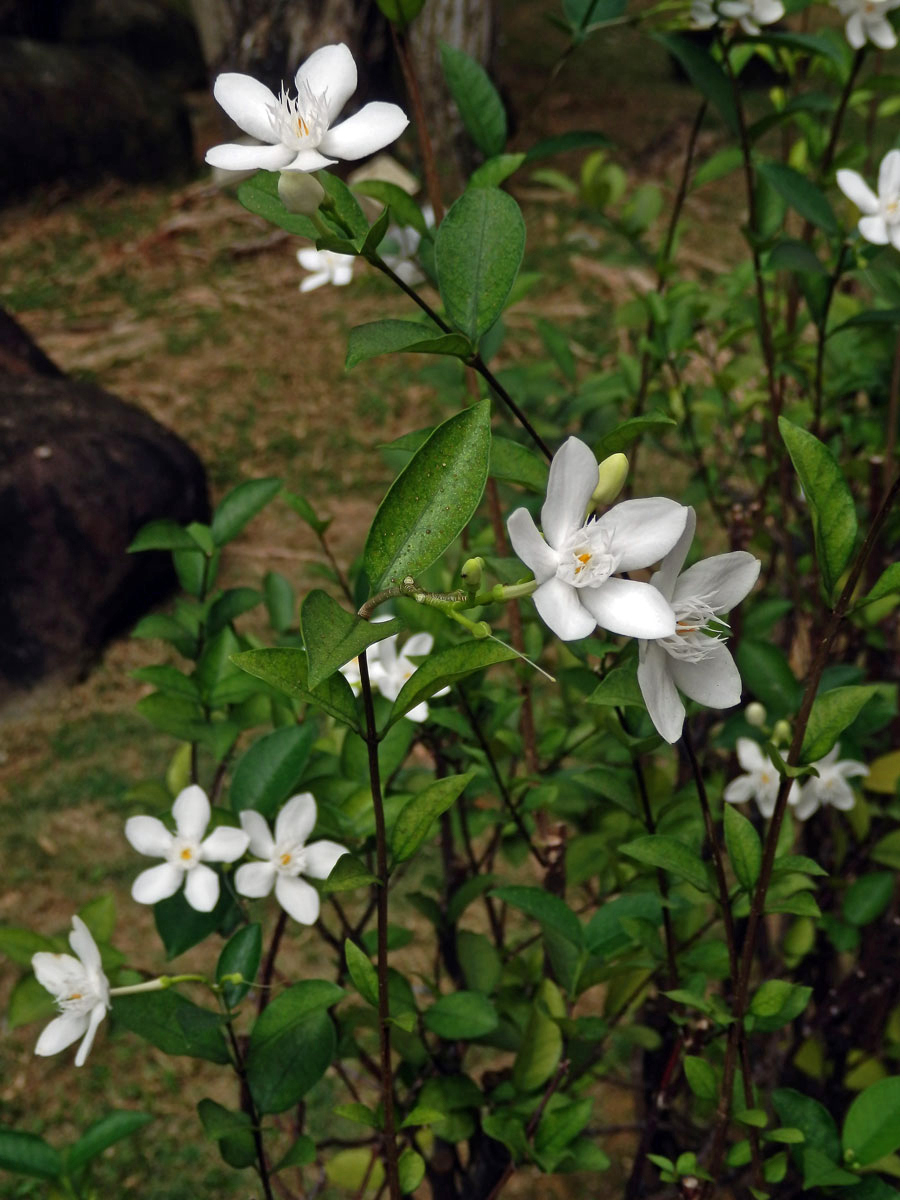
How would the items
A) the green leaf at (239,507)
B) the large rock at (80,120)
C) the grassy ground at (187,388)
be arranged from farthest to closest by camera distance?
1. the large rock at (80,120)
2. the grassy ground at (187,388)
3. the green leaf at (239,507)

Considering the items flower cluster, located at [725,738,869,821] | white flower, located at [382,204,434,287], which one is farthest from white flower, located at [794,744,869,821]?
white flower, located at [382,204,434,287]

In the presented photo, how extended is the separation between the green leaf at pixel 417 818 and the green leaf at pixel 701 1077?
1.01ft

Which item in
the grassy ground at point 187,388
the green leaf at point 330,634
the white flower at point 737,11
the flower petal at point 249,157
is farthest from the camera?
the grassy ground at point 187,388

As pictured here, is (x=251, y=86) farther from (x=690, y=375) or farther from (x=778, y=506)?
(x=690, y=375)

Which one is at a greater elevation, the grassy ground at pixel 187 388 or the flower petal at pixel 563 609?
the flower petal at pixel 563 609

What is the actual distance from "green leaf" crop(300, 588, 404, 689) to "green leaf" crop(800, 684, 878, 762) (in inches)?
11.9

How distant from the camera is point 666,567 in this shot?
2.02ft

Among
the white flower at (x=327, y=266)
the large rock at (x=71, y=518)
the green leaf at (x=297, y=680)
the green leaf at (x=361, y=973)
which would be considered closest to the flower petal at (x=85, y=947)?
the green leaf at (x=361, y=973)

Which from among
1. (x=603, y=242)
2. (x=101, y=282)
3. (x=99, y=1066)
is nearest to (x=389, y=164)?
(x=603, y=242)

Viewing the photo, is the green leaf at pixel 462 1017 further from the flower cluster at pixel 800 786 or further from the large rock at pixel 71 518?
the large rock at pixel 71 518

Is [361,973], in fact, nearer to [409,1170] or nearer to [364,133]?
[409,1170]

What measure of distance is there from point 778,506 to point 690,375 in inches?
69.3

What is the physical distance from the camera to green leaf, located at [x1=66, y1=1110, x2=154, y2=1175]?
89 cm

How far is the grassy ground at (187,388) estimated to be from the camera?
1912 mm
